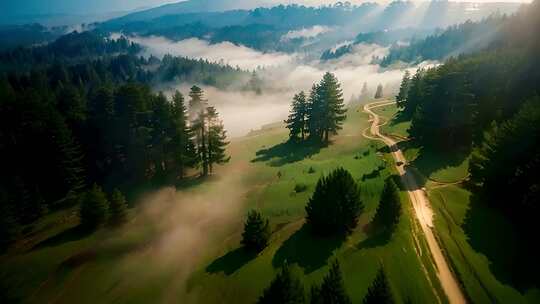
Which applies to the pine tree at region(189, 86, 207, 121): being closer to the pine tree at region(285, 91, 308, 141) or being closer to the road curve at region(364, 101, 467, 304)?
the pine tree at region(285, 91, 308, 141)

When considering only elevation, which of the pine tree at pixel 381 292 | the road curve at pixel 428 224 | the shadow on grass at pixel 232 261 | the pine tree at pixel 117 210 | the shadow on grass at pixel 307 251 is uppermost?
the pine tree at pixel 381 292

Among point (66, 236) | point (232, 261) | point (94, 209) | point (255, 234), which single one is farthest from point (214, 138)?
point (232, 261)

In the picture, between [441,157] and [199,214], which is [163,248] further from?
[441,157]

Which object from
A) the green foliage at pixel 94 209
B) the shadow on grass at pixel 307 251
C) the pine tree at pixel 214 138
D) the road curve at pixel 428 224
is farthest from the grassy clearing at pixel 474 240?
the green foliage at pixel 94 209

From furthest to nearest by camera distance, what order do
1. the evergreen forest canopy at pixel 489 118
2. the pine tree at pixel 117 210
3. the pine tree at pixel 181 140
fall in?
the pine tree at pixel 181 140 → the pine tree at pixel 117 210 → the evergreen forest canopy at pixel 489 118

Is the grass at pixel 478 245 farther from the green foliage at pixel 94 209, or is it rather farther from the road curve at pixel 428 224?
the green foliage at pixel 94 209

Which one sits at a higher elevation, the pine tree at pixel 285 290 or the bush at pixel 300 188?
the pine tree at pixel 285 290

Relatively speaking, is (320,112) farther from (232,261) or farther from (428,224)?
(232,261)
